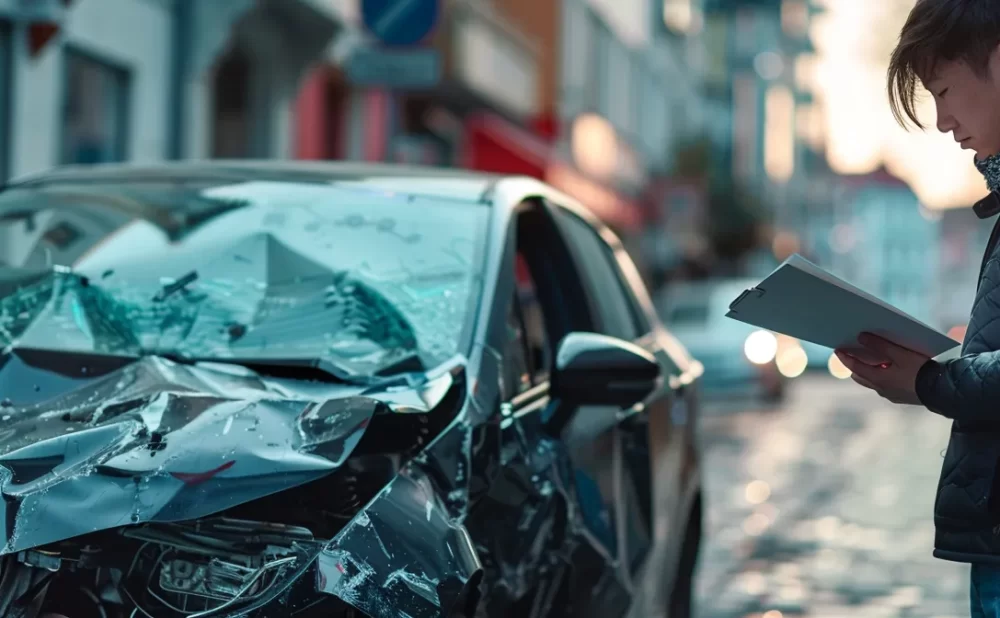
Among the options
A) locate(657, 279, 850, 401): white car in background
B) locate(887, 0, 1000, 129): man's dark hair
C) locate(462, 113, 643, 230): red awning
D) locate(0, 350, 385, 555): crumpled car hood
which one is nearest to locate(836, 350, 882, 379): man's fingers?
locate(887, 0, 1000, 129): man's dark hair

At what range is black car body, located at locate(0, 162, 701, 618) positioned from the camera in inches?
107

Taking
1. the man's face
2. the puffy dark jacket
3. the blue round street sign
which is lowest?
the puffy dark jacket

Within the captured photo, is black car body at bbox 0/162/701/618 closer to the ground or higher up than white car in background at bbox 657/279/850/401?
higher up

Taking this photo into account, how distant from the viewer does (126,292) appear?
12.2 feet

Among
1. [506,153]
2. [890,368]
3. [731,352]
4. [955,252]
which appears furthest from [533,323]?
[955,252]

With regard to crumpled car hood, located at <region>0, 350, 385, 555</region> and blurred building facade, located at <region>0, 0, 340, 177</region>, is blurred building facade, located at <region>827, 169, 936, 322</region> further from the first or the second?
crumpled car hood, located at <region>0, 350, 385, 555</region>

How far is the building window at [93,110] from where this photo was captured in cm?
1427

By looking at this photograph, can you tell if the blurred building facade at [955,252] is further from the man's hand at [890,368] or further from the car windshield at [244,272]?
the man's hand at [890,368]

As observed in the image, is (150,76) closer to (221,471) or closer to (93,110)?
(93,110)

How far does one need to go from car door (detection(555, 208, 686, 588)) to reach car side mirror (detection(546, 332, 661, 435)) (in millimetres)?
114

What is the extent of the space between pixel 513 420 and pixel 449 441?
38 cm

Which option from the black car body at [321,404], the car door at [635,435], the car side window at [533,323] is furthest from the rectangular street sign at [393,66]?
the car side window at [533,323]

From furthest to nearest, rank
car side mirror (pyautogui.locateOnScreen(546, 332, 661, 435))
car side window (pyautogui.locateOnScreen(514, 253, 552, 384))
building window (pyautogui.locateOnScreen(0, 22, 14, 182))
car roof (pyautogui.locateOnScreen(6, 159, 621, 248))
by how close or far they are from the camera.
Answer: building window (pyautogui.locateOnScreen(0, 22, 14, 182)) < car roof (pyautogui.locateOnScreen(6, 159, 621, 248)) < car side window (pyautogui.locateOnScreen(514, 253, 552, 384)) < car side mirror (pyautogui.locateOnScreen(546, 332, 661, 435))

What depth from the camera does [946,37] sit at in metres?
2.52
